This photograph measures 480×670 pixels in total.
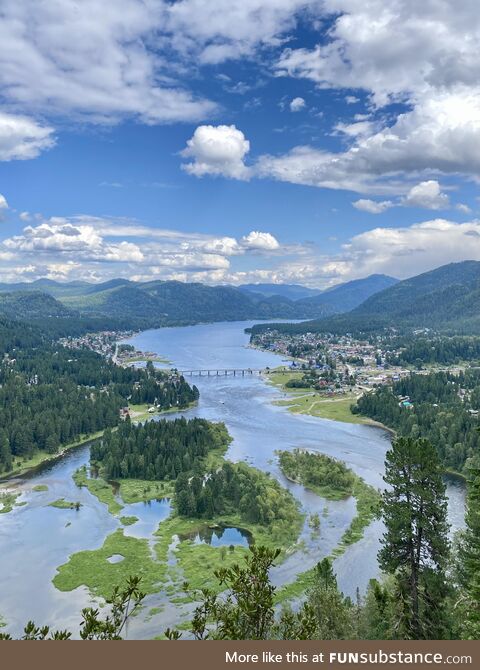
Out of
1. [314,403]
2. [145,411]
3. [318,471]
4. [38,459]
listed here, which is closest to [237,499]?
[318,471]

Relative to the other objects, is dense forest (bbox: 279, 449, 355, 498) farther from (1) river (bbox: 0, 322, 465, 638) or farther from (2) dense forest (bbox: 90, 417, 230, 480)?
(2) dense forest (bbox: 90, 417, 230, 480)

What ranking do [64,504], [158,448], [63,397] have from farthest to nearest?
1. [63,397]
2. [158,448]
3. [64,504]

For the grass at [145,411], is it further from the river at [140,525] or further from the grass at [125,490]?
the grass at [125,490]

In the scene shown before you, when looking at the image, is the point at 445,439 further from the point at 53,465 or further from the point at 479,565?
the point at 479,565

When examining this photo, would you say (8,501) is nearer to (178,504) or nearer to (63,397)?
(178,504)

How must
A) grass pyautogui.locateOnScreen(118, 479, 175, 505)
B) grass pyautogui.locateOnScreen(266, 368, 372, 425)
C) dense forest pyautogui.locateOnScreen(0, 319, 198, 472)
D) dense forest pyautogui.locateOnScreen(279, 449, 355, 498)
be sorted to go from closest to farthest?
grass pyautogui.locateOnScreen(118, 479, 175, 505) < dense forest pyautogui.locateOnScreen(279, 449, 355, 498) < dense forest pyautogui.locateOnScreen(0, 319, 198, 472) < grass pyautogui.locateOnScreen(266, 368, 372, 425)

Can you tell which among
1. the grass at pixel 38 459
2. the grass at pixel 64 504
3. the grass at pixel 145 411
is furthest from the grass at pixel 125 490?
the grass at pixel 145 411

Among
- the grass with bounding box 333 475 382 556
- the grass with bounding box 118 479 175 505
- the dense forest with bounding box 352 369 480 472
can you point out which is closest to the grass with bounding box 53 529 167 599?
the grass with bounding box 118 479 175 505
